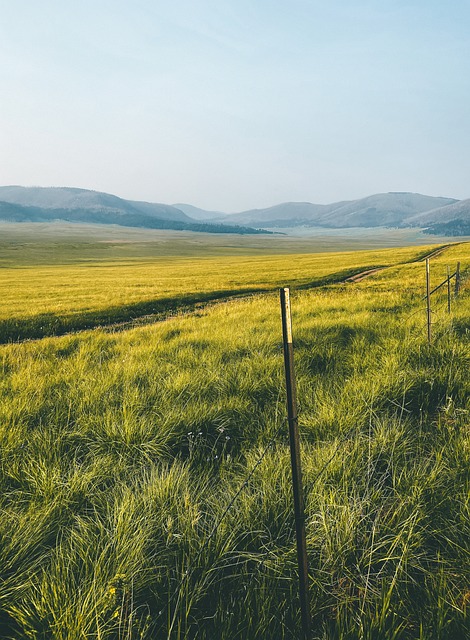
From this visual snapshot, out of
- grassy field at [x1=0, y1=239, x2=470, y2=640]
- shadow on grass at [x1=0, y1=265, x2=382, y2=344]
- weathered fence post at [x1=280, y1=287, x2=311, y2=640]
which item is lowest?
shadow on grass at [x1=0, y1=265, x2=382, y2=344]

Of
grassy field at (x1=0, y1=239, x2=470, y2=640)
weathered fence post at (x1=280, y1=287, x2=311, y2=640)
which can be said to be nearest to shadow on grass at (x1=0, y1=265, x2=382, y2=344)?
grassy field at (x1=0, y1=239, x2=470, y2=640)

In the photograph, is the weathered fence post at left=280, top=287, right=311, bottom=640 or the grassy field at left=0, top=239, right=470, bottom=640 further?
the grassy field at left=0, top=239, right=470, bottom=640

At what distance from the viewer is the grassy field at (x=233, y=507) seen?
1948 mm

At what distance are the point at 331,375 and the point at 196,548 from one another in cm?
366

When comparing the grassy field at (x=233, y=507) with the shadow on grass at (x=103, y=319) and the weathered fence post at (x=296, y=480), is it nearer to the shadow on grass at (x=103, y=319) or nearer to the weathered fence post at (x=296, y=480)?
the weathered fence post at (x=296, y=480)

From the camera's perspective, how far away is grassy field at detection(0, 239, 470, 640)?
1.95 m

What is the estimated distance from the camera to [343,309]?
40.0ft

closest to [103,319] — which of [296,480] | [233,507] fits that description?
[233,507]

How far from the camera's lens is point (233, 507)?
2.61 metres

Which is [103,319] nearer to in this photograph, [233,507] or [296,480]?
[233,507]

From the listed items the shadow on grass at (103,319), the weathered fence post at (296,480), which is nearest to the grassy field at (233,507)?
the weathered fence post at (296,480)

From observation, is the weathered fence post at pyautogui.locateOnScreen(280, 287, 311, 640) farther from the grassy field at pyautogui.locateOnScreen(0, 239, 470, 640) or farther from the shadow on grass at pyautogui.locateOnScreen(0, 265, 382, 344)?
the shadow on grass at pyautogui.locateOnScreen(0, 265, 382, 344)

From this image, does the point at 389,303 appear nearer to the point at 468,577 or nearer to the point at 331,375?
the point at 331,375

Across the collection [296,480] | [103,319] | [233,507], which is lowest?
[103,319]
